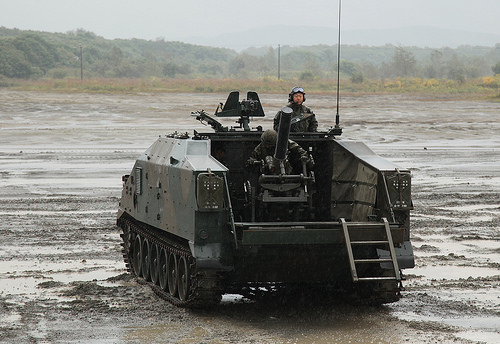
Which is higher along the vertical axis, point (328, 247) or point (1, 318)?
point (328, 247)

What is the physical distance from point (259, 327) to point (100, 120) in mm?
31991

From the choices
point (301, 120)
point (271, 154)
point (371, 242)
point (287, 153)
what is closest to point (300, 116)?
point (301, 120)

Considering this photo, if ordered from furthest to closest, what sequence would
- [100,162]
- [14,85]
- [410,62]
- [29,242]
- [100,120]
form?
1. [410,62]
2. [14,85]
3. [100,120]
4. [100,162]
5. [29,242]

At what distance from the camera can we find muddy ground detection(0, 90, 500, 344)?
8.80 metres

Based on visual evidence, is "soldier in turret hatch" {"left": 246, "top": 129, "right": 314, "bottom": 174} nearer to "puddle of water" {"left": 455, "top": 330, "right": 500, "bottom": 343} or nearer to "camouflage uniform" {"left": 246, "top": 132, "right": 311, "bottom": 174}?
"camouflage uniform" {"left": 246, "top": 132, "right": 311, "bottom": 174}

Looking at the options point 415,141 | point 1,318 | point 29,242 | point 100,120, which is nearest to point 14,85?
point 100,120

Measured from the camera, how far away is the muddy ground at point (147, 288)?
28.9 feet

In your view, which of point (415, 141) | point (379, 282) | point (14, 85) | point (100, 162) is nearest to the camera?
point (379, 282)

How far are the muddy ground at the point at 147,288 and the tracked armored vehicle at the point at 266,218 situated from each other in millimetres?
342

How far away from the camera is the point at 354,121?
133 feet

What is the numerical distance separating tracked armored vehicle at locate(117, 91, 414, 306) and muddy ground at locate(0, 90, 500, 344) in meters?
0.34

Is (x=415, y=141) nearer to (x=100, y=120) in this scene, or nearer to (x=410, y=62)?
(x=100, y=120)

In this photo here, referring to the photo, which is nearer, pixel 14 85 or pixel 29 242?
pixel 29 242

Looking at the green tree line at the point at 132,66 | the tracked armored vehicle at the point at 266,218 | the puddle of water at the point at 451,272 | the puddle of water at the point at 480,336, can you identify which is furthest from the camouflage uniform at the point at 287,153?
the green tree line at the point at 132,66
